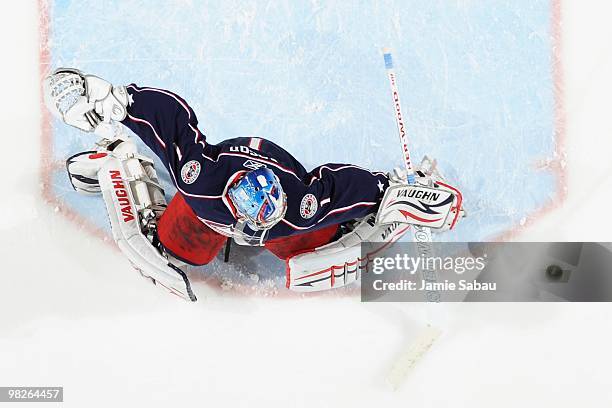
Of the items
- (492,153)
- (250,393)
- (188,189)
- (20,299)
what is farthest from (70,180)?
(492,153)

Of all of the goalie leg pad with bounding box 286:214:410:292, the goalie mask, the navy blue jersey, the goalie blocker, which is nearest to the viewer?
the goalie mask

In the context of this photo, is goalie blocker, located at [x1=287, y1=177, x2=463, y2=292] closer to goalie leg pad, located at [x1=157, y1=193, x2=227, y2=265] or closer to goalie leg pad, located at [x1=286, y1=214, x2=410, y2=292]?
goalie leg pad, located at [x1=286, y1=214, x2=410, y2=292]

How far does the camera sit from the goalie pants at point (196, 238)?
3.25 meters

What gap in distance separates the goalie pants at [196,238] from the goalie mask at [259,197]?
470mm

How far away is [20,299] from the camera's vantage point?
143 inches

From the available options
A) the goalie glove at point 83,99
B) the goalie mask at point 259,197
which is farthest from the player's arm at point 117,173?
the goalie mask at point 259,197

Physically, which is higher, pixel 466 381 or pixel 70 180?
pixel 70 180

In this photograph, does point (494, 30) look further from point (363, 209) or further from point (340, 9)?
point (363, 209)

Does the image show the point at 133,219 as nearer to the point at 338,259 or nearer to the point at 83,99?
the point at 83,99

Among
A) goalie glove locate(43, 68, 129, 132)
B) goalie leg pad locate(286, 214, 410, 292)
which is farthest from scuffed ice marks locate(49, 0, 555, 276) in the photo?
goalie glove locate(43, 68, 129, 132)

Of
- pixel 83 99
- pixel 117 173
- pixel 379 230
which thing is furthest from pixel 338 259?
pixel 83 99

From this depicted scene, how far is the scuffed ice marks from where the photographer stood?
367 cm

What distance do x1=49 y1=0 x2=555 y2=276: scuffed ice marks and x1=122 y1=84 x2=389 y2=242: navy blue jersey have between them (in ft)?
1.96

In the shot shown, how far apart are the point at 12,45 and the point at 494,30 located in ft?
8.00
